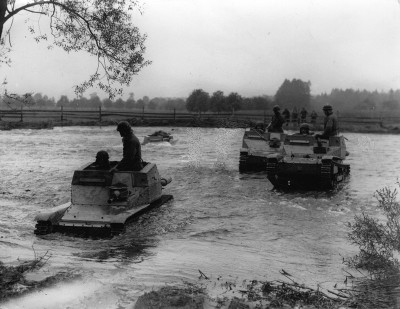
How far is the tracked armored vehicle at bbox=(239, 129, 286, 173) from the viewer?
64.2ft

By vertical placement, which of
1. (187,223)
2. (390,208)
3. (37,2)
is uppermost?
(37,2)

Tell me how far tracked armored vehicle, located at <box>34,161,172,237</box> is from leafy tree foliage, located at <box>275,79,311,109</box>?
9291 cm

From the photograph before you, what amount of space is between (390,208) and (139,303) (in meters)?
3.82

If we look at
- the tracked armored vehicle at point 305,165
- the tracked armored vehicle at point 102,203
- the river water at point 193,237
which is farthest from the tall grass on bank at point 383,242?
the tracked armored vehicle at point 305,165

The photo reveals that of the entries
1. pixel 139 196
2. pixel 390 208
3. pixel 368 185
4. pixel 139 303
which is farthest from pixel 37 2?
pixel 368 185

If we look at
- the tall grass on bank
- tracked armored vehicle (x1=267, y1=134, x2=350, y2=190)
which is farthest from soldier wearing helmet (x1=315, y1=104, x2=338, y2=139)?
the tall grass on bank

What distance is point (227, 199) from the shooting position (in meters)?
14.7

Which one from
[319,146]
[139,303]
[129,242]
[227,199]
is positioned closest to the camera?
[139,303]

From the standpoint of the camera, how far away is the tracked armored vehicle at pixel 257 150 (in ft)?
64.2

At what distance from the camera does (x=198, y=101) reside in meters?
76.1

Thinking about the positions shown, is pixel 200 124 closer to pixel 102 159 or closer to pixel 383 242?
pixel 102 159

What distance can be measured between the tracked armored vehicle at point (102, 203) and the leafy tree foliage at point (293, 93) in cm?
9291

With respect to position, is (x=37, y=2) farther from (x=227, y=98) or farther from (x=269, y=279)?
(x=227, y=98)

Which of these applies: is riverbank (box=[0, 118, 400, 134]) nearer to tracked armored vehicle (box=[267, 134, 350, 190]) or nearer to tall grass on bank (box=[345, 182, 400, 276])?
tracked armored vehicle (box=[267, 134, 350, 190])
